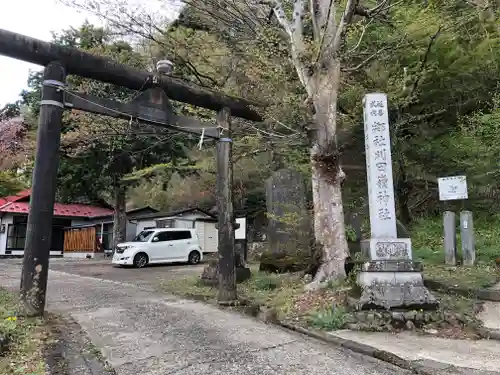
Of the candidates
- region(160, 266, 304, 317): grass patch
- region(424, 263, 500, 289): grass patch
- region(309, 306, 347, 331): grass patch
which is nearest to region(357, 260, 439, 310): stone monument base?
region(309, 306, 347, 331): grass patch

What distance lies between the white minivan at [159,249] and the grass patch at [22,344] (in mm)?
10406

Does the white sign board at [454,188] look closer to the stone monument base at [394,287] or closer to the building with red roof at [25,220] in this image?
the stone monument base at [394,287]

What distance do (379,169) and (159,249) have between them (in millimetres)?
12726

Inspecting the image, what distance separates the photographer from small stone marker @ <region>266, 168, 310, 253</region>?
1034 centimetres

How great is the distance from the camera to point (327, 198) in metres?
7.59

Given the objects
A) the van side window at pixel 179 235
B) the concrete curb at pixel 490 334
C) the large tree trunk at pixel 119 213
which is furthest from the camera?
the large tree trunk at pixel 119 213

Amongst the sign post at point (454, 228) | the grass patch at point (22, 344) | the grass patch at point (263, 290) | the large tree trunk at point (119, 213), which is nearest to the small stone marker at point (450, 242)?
the sign post at point (454, 228)

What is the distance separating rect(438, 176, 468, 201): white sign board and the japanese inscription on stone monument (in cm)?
401

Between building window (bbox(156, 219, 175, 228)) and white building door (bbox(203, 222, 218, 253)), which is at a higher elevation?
building window (bbox(156, 219, 175, 228))

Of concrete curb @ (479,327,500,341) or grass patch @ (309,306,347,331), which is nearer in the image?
concrete curb @ (479,327,500,341)

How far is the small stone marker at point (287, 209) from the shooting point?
10344 millimetres

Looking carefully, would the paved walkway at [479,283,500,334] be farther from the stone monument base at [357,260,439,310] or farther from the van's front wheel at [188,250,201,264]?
the van's front wheel at [188,250,201,264]

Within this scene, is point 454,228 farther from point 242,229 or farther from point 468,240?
point 242,229

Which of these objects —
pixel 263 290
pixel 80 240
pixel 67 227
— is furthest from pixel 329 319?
pixel 67 227
